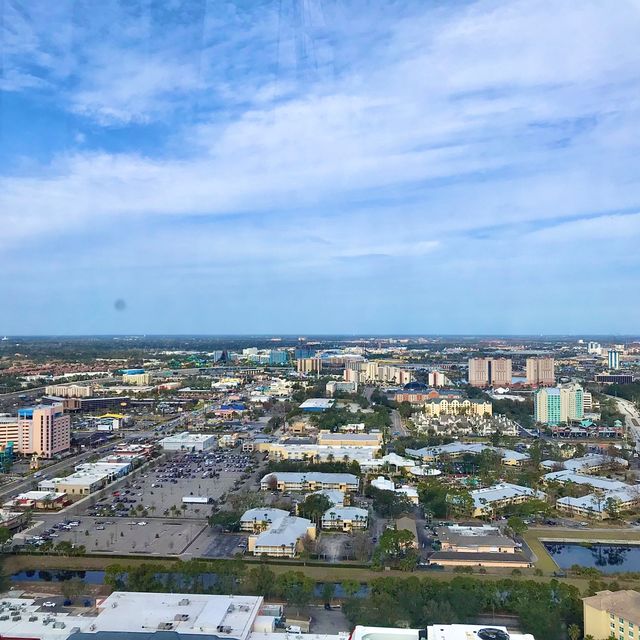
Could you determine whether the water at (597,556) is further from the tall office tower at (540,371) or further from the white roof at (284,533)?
the tall office tower at (540,371)

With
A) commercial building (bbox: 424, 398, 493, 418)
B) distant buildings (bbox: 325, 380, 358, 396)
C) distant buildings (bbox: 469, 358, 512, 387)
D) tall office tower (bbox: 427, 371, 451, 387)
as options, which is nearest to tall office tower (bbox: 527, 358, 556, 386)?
distant buildings (bbox: 469, 358, 512, 387)

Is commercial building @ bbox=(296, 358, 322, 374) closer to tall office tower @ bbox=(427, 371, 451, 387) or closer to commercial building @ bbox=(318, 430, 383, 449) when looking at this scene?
tall office tower @ bbox=(427, 371, 451, 387)

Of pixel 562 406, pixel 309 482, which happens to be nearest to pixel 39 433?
pixel 309 482

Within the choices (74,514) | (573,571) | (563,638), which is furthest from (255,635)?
(74,514)

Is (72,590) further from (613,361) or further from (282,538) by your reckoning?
(613,361)

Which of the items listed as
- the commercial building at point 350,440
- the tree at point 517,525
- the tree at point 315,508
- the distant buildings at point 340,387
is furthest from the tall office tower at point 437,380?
the tree at point 517,525

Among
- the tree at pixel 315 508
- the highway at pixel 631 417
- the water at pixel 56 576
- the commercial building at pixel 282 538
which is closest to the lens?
the water at pixel 56 576
